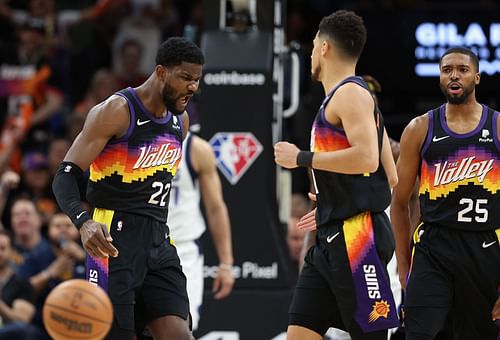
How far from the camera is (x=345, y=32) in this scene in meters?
6.99

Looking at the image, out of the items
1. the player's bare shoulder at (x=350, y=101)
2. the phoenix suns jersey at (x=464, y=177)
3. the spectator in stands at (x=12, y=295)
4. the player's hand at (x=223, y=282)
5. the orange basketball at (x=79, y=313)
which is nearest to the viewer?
the orange basketball at (x=79, y=313)

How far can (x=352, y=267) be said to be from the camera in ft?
22.6

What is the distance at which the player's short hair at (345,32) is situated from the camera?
700 centimetres

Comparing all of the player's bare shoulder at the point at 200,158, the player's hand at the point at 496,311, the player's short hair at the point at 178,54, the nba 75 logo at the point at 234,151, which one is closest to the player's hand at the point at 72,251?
the nba 75 logo at the point at 234,151

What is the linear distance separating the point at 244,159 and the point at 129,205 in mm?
3534

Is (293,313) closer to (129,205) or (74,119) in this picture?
(129,205)

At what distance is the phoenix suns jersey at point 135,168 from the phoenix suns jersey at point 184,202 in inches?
85.7

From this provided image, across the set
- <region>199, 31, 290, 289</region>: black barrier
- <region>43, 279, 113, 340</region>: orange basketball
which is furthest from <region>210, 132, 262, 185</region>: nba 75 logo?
<region>43, 279, 113, 340</region>: orange basketball

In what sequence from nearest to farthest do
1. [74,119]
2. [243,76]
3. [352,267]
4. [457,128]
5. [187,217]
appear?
[352,267] → [457,128] → [187,217] → [243,76] → [74,119]

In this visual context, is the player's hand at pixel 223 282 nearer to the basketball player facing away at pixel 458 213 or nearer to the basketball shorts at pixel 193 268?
the basketball shorts at pixel 193 268

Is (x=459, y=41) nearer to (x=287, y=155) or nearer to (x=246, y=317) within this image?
(x=246, y=317)

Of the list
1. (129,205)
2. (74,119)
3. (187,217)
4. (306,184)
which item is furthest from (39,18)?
(129,205)

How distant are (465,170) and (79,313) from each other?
2412 mm

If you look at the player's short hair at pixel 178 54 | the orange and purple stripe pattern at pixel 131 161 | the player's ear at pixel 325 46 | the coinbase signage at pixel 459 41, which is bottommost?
the orange and purple stripe pattern at pixel 131 161
